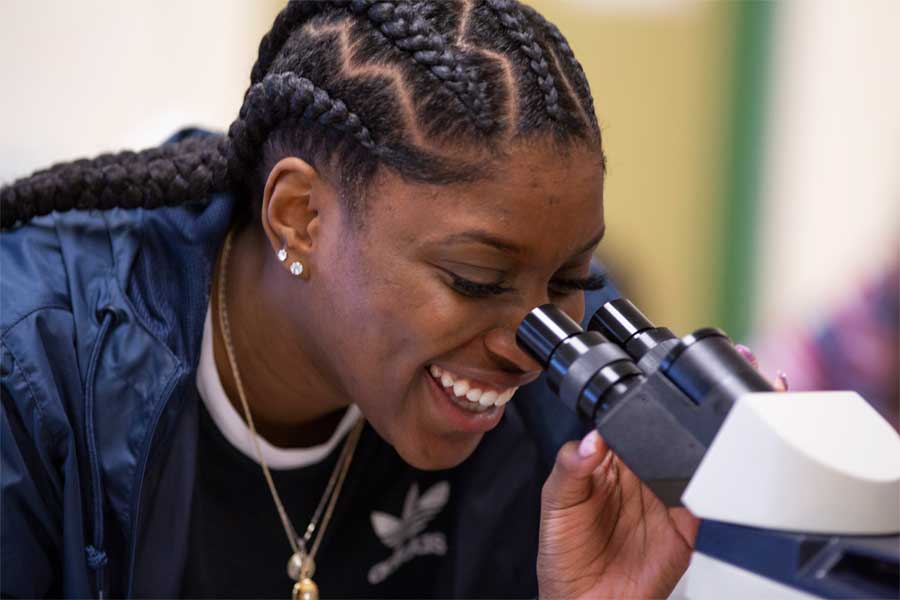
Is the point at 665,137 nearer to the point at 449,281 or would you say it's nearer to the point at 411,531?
the point at 411,531

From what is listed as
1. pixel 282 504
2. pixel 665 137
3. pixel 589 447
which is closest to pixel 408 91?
pixel 589 447

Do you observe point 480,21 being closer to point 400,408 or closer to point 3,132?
point 400,408

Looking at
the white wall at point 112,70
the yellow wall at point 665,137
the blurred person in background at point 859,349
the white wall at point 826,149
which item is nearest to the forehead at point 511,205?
the blurred person in background at point 859,349

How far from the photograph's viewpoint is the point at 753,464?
2.92 ft

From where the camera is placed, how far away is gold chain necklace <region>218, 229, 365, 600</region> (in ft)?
4.79

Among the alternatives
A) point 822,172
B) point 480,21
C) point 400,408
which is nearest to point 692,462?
point 400,408

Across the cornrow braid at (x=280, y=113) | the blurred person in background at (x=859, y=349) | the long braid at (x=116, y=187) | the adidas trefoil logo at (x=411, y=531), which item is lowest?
the blurred person in background at (x=859, y=349)

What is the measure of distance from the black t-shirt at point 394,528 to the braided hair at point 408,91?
0.46 metres

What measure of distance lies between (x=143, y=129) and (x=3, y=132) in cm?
31

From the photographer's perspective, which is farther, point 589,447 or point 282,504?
point 282,504

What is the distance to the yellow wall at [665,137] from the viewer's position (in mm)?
3256

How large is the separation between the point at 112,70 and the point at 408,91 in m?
1.77

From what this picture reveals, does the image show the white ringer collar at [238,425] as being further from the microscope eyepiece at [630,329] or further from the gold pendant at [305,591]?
the microscope eyepiece at [630,329]

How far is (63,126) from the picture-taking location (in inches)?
105
